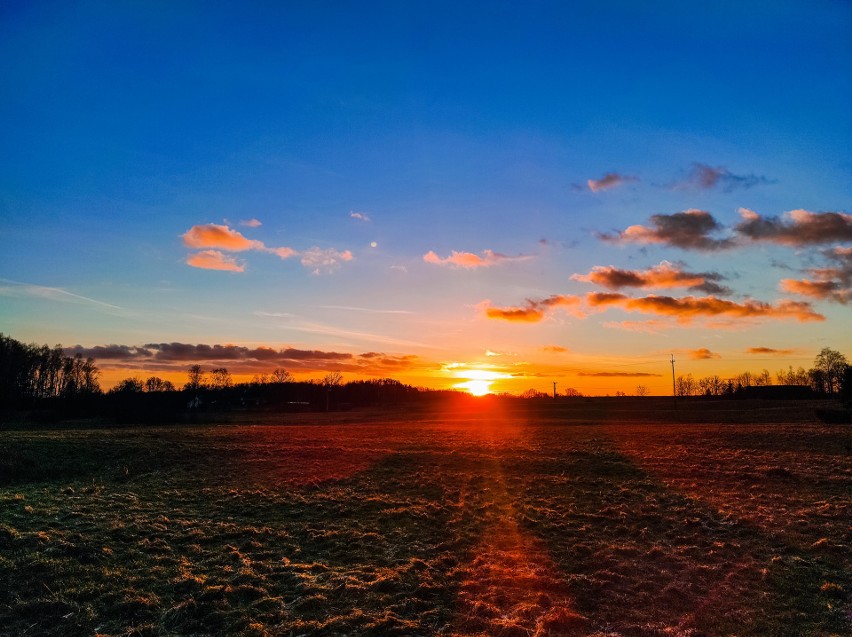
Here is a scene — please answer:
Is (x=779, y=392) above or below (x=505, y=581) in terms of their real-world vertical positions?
above

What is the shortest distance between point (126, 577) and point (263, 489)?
35.0 ft

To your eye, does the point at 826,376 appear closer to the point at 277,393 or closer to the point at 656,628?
the point at 277,393

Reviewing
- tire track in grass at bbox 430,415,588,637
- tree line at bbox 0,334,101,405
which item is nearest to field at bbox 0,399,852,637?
tire track in grass at bbox 430,415,588,637

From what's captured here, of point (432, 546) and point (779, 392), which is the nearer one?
point (432, 546)

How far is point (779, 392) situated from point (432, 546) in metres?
163

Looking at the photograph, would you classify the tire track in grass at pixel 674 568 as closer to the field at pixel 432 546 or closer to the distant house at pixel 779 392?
the field at pixel 432 546

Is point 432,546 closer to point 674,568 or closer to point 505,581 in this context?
point 505,581

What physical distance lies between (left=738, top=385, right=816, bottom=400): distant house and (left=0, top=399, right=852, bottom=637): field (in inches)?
5091

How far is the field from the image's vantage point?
10258mm

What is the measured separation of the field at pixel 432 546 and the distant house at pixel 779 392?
12931 cm

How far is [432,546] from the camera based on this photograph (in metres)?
14.9

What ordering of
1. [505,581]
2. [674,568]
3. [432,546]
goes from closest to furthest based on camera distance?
[505,581]
[674,568]
[432,546]

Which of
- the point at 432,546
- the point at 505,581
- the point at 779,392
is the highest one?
the point at 779,392

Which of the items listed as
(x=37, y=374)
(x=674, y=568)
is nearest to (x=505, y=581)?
(x=674, y=568)
